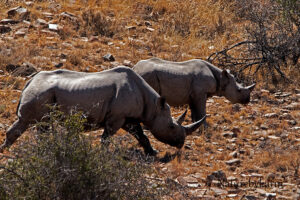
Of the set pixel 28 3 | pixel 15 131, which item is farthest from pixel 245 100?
pixel 28 3

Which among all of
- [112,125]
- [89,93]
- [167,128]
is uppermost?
[89,93]

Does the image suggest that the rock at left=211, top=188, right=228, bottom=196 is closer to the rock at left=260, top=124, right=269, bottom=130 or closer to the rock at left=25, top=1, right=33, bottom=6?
the rock at left=260, top=124, right=269, bottom=130

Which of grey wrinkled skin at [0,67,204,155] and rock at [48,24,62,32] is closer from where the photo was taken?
grey wrinkled skin at [0,67,204,155]

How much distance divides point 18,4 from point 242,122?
8.90 m

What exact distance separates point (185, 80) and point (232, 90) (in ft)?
4.55

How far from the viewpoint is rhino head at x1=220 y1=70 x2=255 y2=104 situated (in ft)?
38.0

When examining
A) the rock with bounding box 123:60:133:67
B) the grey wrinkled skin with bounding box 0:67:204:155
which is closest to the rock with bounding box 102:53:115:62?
the rock with bounding box 123:60:133:67

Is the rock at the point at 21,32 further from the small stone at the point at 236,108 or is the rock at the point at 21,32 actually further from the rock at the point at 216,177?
the rock at the point at 216,177

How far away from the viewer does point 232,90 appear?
1177 centimetres

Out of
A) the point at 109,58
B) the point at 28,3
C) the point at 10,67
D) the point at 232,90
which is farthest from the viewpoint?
the point at 28,3

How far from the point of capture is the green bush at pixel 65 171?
5.84m

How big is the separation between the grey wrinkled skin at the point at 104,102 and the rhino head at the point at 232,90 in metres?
2.39

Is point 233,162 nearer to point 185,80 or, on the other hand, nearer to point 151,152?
point 151,152

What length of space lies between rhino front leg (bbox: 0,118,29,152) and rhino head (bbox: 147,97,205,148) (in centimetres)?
218
